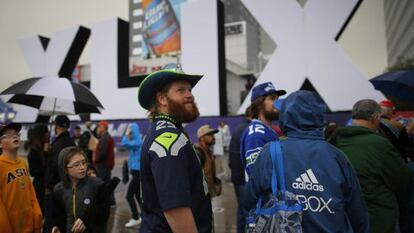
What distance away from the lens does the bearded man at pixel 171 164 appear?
5.23ft

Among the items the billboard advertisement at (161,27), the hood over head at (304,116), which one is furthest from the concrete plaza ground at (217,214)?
the billboard advertisement at (161,27)

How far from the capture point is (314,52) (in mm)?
12484

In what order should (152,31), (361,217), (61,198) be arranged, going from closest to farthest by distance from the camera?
(361,217)
(61,198)
(152,31)

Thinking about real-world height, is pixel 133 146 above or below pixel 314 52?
below

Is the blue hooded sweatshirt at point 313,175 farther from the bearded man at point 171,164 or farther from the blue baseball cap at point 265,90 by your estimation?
the blue baseball cap at point 265,90

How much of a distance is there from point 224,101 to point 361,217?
13493mm

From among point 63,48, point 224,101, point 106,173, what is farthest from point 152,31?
point 106,173

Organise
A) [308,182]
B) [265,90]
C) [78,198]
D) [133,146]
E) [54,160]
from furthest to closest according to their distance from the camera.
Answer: [133,146] → [54,160] → [265,90] → [78,198] → [308,182]

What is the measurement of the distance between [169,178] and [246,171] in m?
1.49

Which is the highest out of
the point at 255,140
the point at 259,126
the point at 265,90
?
the point at 265,90

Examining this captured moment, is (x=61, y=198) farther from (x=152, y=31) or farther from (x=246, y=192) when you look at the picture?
(x=152, y=31)

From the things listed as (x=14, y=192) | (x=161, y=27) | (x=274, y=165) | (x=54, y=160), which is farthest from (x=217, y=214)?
(x=161, y=27)

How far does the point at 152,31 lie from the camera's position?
2234 inches

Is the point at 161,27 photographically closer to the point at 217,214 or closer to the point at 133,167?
the point at 133,167
